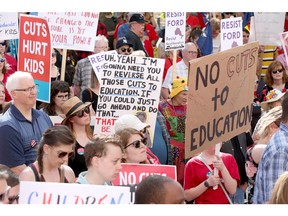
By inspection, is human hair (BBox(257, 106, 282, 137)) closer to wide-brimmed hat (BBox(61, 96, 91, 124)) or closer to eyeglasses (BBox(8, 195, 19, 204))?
wide-brimmed hat (BBox(61, 96, 91, 124))

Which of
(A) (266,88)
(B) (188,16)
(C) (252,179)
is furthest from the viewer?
(B) (188,16)

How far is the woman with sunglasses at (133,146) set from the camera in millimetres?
7129

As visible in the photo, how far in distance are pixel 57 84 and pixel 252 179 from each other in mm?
2803

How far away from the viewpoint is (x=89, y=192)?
208 inches

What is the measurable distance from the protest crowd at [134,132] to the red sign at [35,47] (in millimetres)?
10

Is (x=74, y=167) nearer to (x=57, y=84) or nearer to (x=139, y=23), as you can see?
(x=57, y=84)

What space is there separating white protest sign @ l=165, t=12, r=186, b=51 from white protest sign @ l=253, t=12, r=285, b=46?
1.74m

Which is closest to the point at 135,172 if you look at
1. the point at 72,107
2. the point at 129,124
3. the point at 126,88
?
the point at 129,124

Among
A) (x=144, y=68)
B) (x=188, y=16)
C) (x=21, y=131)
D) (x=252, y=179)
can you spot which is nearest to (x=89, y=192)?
(x=21, y=131)

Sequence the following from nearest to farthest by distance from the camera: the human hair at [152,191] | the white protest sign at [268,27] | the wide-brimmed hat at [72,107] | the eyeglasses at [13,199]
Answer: the human hair at [152,191]
the eyeglasses at [13,199]
the wide-brimmed hat at [72,107]
the white protest sign at [268,27]

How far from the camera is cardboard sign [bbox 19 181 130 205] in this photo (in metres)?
5.29

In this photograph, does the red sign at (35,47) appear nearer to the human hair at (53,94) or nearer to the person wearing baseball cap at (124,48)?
the human hair at (53,94)

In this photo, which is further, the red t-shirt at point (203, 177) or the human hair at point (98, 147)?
the red t-shirt at point (203, 177)

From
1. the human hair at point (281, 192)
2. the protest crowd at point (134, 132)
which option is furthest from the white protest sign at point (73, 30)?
the human hair at point (281, 192)
